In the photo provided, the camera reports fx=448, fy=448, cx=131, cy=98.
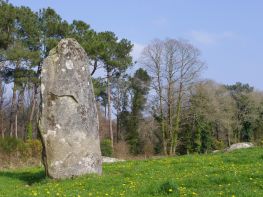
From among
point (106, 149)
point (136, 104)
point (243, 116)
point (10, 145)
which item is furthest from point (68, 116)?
point (243, 116)

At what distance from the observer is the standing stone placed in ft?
50.3

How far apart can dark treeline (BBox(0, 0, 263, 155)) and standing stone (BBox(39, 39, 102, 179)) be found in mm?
27624

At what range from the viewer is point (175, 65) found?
178ft

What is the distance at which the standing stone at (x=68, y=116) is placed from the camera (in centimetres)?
1534

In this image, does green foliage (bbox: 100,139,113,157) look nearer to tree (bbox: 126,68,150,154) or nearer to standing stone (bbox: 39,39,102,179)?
tree (bbox: 126,68,150,154)

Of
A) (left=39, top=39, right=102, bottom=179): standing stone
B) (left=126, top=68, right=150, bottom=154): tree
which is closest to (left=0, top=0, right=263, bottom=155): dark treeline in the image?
(left=126, top=68, right=150, bottom=154): tree

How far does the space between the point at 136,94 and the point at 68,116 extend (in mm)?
52411

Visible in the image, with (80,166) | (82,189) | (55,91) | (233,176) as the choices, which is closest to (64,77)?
(55,91)

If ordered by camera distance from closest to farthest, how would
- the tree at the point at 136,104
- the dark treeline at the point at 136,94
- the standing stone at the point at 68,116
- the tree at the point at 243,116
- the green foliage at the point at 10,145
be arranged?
the standing stone at the point at 68,116, the green foliage at the point at 10,145, the dark treeline at the point at 136,94, the tree at the point at 136,104, the tree at the point at 243,116

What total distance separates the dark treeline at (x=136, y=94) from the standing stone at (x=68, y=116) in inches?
1088

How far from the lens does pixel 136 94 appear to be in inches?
2677

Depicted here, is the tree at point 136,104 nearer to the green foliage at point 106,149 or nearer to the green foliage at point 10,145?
the green foliage at point 106,149

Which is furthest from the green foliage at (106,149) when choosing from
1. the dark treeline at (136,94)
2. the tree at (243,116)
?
the tree at (243,116)

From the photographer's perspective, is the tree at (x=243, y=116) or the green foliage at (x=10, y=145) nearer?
the green foliage at (x=10, y=145)
